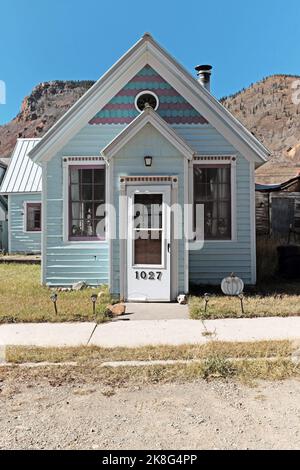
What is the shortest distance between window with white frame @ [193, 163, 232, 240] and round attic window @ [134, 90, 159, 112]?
1.82 metres

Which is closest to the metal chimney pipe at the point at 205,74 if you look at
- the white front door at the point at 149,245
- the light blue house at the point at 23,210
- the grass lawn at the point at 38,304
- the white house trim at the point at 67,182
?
the white house trim at the point at 67,182

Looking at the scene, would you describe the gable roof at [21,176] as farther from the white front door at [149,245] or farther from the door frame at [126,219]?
the white front door at [149,245]

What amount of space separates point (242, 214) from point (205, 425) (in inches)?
288

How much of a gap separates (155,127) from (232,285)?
11.8 feet

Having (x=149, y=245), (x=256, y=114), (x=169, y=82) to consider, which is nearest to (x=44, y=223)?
(x=149, y=245)

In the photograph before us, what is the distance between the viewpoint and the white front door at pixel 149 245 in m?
8.75

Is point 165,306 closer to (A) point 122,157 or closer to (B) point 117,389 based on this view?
(A) point 122,157

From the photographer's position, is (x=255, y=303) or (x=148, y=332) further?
(x=255, y=303)

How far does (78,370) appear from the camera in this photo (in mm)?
4965

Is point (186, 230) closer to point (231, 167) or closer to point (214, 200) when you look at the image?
point (214, 200)

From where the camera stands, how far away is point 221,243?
10.4 m
